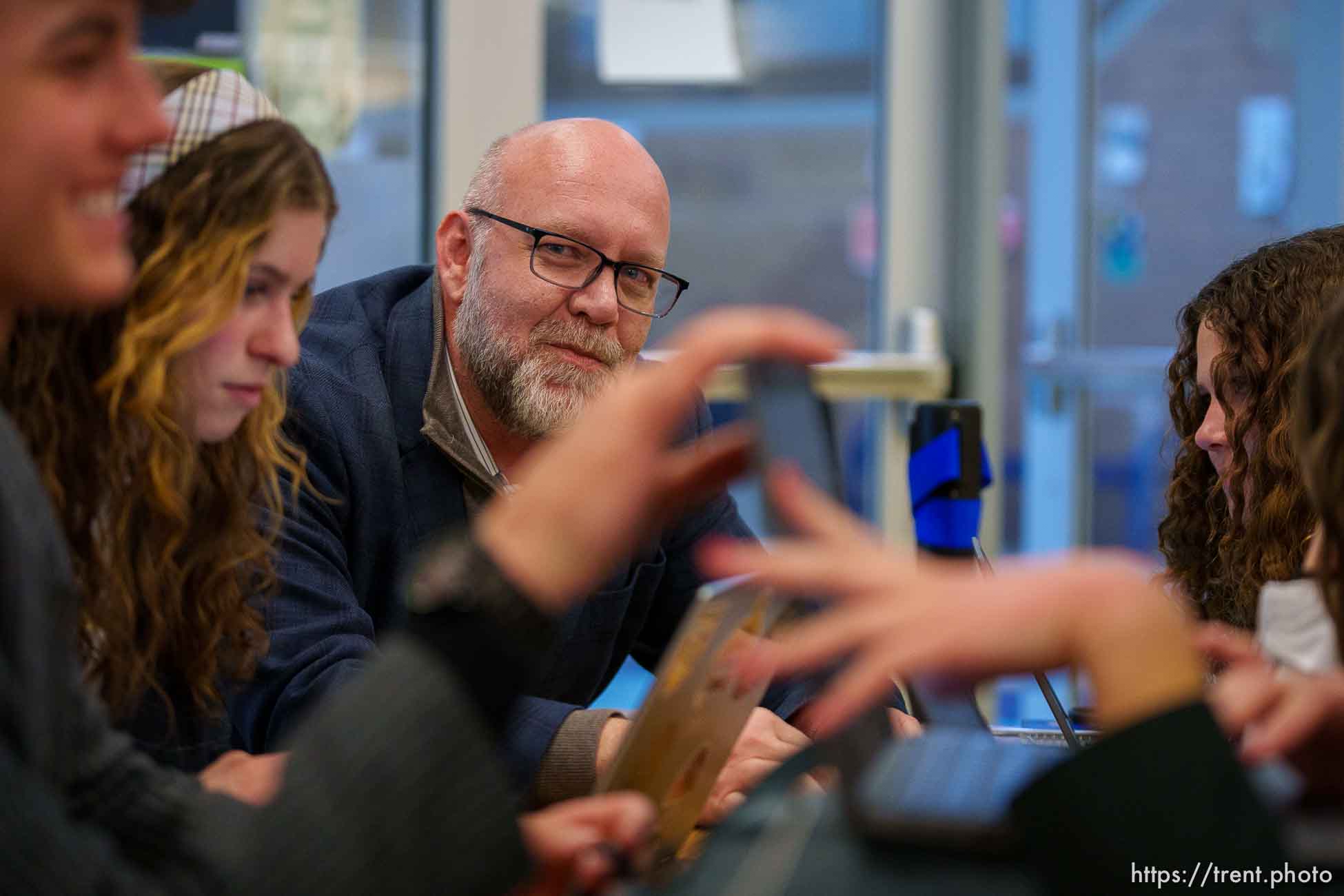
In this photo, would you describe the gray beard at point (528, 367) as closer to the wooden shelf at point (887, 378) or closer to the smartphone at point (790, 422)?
the smartphone at point (790, 422)

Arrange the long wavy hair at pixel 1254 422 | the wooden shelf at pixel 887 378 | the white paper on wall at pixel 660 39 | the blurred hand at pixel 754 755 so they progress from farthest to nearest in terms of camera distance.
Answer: the white paper on wall at pixel 660 39 < the wooden shelf at pixel 887 378 < the long wavy hair at pixel 1254 422 < the blurred hand at pixel 754 755

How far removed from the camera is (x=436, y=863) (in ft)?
2.24

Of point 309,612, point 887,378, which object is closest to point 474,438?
point 309,612

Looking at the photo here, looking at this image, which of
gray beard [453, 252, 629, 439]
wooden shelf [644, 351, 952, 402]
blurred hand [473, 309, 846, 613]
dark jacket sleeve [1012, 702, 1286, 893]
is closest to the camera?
dark jacket sleeve [1012, 702, 1286, 893]

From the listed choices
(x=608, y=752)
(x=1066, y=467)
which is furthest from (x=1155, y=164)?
(x=608, y=752)

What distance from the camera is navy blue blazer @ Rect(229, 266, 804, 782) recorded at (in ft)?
4.39

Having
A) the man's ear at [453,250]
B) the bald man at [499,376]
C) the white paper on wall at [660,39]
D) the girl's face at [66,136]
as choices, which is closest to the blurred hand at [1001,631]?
the girl's face at [66,136]

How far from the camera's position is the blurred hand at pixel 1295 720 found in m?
0.71

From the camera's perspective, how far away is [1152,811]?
62 cm

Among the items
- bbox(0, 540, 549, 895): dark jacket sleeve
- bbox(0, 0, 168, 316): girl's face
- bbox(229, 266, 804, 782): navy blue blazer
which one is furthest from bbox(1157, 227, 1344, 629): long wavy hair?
bbox(0, 0, 168, 316): girl's face

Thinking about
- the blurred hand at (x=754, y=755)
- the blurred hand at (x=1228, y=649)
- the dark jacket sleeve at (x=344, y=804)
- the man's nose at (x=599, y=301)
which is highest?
the man's nose at (x=599, y=301)

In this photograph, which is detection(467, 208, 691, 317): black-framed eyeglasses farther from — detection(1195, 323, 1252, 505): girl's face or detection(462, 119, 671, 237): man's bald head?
detection(1195, 323, 1252, 505): girl's face

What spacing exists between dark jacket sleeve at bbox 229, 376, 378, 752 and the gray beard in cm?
22

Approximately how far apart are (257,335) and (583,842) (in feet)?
1.32
